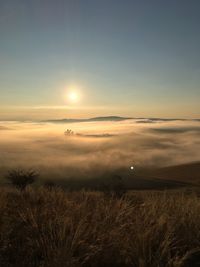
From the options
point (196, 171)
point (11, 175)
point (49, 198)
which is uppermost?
point (49, 198)

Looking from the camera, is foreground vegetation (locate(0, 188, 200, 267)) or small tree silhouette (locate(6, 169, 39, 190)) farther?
small tree silhouette (locate(6, 169, 39, 190))

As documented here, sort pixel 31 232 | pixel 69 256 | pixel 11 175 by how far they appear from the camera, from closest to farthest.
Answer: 1. pixel 69 256
2. pixel 31 232
3. pixel 11 175

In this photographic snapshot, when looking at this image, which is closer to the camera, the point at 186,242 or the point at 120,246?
the point at 120,246

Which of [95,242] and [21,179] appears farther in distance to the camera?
[21,179]

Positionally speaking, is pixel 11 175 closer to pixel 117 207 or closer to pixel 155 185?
pixel 117 207

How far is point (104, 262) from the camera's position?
5895 millimetres

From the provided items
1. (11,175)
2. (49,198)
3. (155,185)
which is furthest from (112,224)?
(155,185)

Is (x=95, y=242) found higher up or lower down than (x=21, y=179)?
higher up

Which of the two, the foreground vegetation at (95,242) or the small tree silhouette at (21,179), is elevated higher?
the foreground vegetation at (95,242)

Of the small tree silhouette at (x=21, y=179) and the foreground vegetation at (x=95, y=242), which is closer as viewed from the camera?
the foreground vegetation at (x=95, y=242)

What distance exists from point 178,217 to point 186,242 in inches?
46.1

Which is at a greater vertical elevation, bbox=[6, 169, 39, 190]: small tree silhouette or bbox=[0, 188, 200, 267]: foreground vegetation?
bbox=[0, 188, 200, 267]: foreground vegetation

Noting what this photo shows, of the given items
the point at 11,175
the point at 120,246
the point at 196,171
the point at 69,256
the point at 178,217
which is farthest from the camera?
the point at 196,171

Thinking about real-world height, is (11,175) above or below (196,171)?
above
